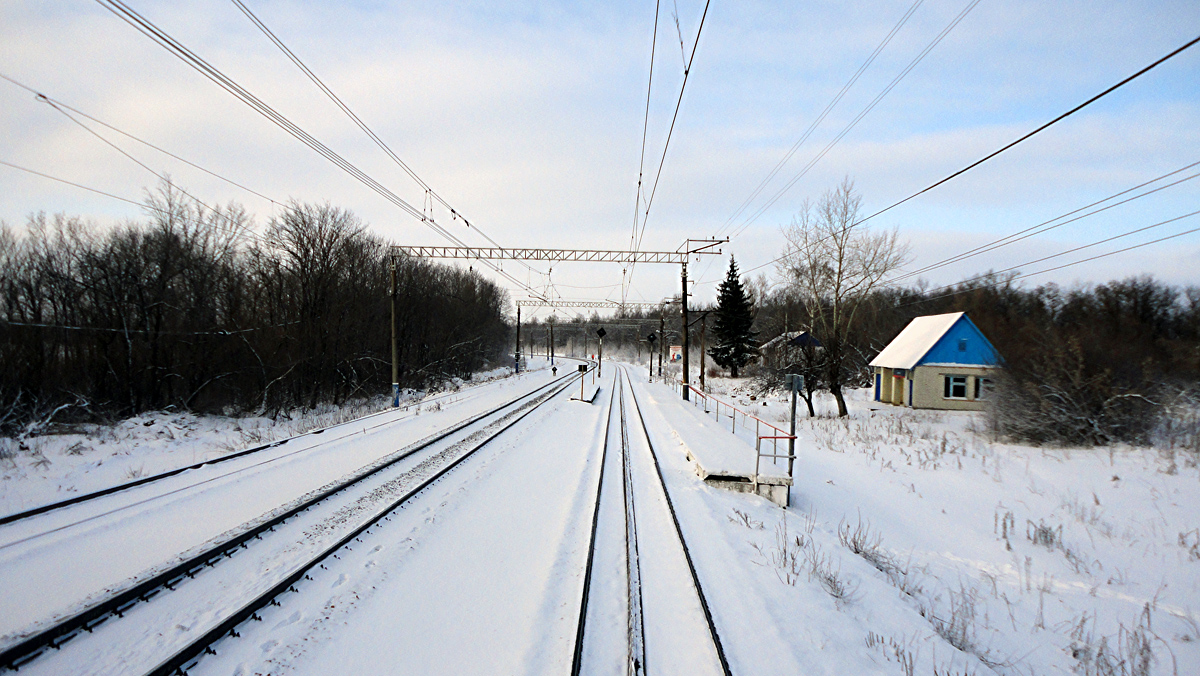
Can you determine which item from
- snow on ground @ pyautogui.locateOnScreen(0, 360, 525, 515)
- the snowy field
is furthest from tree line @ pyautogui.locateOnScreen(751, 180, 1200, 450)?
snow on ground @ pyautogui.locateOnScreen(0, 360, 525, 515)

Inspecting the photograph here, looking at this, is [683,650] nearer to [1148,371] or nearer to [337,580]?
[337,580]

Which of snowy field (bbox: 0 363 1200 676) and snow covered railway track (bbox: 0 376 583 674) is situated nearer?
snow covered railway track (bbox: 0 376 583 674)

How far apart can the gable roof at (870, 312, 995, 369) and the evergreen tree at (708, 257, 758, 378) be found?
743 inches

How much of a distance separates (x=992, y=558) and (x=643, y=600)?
22.4ft

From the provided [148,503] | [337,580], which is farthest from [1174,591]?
[148,503]

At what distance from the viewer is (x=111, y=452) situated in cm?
1281

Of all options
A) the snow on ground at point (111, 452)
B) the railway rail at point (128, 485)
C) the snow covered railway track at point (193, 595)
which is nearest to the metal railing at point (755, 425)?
the snow covered railway track at point (193, 595)

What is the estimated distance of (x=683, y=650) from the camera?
178 inches

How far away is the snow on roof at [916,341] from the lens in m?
27.8

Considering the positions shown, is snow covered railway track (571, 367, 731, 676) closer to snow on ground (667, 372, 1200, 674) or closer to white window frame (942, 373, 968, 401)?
snow on ground (667, 372, 1200, 674)

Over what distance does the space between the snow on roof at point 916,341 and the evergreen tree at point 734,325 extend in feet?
61.9

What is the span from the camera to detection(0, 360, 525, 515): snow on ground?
9086mm

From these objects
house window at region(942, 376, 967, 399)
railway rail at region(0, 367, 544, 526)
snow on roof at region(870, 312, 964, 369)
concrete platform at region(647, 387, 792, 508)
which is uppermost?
snow on roof at region(870, 312, 964, 369)

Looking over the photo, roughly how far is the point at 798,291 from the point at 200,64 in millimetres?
31427
